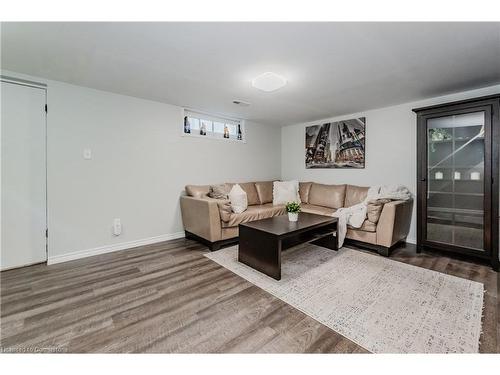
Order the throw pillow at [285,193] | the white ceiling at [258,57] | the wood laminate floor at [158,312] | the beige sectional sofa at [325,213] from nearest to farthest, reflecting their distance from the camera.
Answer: the wood laminate floor at [158,312] → the white ceiling at [258,57] → the beige sectional sofa at [325,213] → the throw pillow at [285,193]

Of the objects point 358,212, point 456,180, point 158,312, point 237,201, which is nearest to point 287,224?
point 237,201

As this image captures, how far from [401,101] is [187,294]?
391cm

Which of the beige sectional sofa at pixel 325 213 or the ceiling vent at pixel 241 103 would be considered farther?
the ceiling vent at pixel 241 103

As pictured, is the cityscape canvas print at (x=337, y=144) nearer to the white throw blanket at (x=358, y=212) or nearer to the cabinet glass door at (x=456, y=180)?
the white throw blanket at (x=358, y=212)

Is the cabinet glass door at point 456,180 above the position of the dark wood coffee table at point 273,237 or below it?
above

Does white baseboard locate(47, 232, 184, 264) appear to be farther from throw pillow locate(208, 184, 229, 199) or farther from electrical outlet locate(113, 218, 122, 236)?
throw pillow locate(208, 184, 229, 199)

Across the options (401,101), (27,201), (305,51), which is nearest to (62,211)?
(27,201)

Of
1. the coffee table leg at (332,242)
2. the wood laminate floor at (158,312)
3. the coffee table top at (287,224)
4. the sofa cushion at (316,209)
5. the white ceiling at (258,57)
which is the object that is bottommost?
the wood laminate floor at (158,312)

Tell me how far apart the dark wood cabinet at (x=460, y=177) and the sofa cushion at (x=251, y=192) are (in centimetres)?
258

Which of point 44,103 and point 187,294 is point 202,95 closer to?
point 44,103

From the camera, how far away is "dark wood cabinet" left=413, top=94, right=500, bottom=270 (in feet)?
8.31

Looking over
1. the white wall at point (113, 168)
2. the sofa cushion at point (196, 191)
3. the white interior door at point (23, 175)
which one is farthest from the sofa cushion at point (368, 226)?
the white interior door at point (23, 175)

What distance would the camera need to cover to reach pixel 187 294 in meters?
2.04

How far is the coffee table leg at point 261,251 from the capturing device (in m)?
2.28
